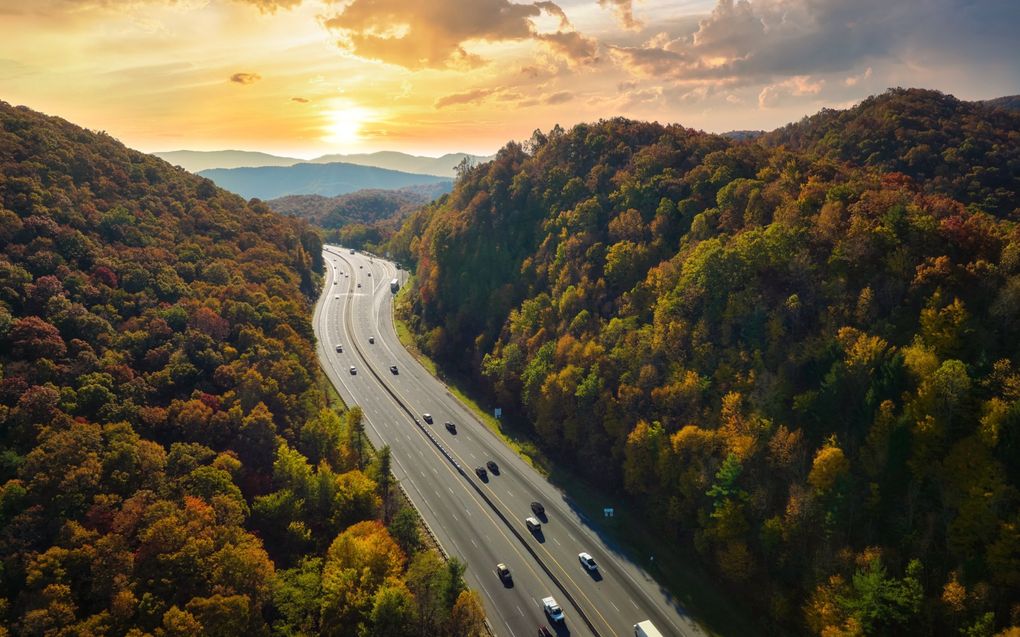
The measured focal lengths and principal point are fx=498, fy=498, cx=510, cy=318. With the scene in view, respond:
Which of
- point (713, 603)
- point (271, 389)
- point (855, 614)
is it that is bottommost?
point (713, 603)

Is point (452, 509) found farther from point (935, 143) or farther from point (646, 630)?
point (935, 143)

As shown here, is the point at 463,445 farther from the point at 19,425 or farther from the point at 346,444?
the point at 19,425

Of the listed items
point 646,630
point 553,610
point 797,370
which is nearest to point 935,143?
point 797,370

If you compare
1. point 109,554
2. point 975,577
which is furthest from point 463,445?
point 975,577

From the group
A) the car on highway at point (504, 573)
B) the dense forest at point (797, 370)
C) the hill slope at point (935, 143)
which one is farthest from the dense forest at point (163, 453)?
the hill slope at point (935, 143)

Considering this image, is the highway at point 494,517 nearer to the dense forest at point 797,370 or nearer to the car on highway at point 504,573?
the car on highway at point 504,573

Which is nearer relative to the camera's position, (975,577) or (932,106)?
(975,577)
